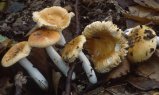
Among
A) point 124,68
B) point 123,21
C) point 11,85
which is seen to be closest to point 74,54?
point 124,68

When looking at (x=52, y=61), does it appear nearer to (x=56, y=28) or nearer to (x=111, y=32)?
(x=56, y=28)

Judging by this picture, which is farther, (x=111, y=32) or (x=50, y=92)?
(x=50, y=92)

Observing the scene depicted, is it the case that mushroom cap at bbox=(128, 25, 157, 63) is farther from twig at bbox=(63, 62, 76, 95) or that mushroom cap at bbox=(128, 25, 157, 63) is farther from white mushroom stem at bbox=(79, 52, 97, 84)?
twig at bbox=(63, 62, 76, 95)

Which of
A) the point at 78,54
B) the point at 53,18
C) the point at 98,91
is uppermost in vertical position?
the point at 53,18

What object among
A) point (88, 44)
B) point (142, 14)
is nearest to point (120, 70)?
point (88, 44)

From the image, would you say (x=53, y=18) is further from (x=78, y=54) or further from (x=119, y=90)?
(x=119, y=90)
